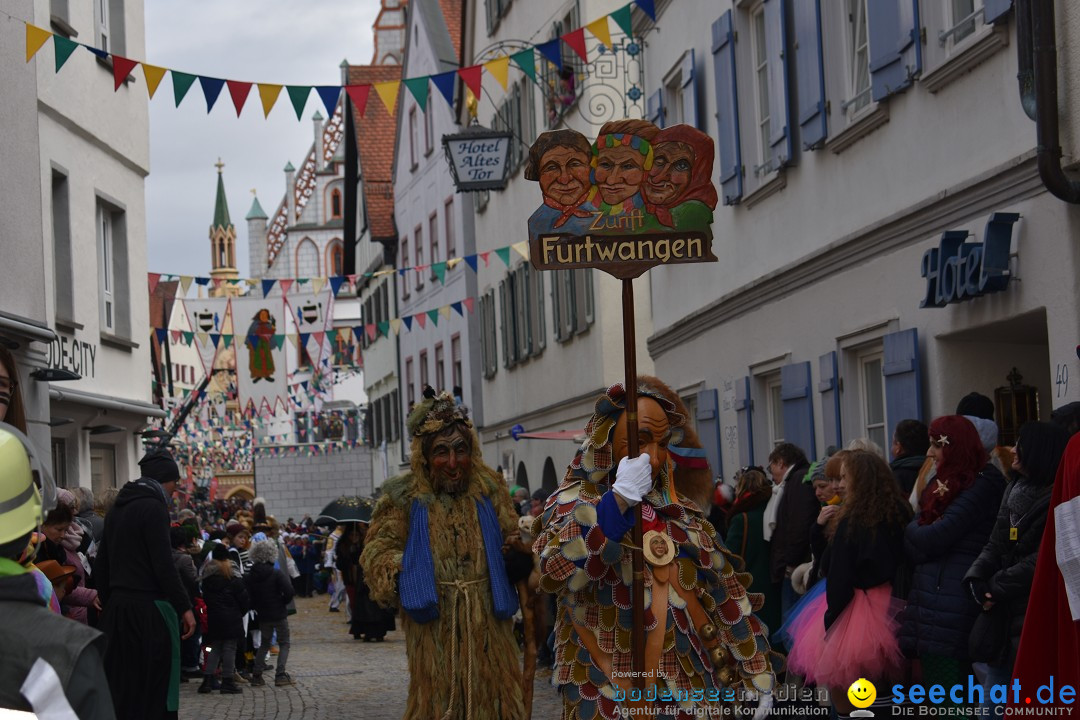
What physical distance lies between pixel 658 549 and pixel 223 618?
1003 cm

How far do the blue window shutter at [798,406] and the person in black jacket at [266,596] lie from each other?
546 cm

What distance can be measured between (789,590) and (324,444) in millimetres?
56736

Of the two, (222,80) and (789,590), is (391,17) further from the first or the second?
(789,590)

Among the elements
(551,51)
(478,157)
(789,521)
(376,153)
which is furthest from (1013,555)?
(376,153)

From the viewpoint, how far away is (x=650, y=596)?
19.7 ft

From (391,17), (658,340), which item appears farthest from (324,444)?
(658,340)

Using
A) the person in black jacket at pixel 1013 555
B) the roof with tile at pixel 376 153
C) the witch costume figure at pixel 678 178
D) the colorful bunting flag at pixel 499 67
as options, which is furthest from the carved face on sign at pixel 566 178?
the roof with tile at pixel 376 153

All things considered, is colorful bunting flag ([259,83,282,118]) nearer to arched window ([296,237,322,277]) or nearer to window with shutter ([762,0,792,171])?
window with shutter ([762,0,792,171])

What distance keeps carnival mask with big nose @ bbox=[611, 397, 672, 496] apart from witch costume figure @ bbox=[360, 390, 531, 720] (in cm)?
179

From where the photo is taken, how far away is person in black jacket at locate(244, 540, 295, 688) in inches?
637

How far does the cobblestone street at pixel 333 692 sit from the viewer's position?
12.7 meters

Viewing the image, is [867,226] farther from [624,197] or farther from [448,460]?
[624,197]

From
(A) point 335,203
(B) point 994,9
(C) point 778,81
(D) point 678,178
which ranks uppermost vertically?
(A) point 335,203

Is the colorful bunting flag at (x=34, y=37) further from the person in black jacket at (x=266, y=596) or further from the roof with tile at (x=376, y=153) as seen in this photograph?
the roof with tile at (x=376, y=153)
